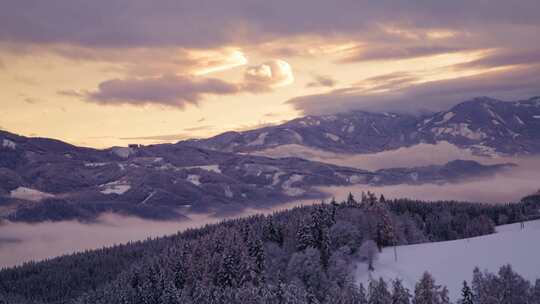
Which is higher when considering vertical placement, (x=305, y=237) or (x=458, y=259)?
(x=305, y=237)

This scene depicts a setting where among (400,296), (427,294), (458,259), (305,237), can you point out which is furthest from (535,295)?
(305,237)

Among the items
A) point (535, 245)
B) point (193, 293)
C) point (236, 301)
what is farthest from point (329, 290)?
point (535, 245)

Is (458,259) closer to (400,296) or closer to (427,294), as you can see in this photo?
(427,294)

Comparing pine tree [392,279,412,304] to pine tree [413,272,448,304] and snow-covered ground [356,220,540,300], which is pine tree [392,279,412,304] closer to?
pine tree [413,272,448,304]

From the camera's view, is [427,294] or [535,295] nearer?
[535,295]

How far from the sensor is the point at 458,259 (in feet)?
590

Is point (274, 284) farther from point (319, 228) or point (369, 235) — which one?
point (369, 235)

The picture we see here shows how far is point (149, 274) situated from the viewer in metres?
191

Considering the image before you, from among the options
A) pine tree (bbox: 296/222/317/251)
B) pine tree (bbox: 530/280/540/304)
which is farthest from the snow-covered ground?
pine tree (bbox: 530/280/540/304)

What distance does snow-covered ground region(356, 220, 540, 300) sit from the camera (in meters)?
167

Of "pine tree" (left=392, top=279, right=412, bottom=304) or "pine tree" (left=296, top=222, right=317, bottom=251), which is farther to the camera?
"pine tree" (left=296, top=222, right=317, bottom=251)

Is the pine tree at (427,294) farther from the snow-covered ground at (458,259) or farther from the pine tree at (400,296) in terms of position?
the snow-covered ground at (458,259)

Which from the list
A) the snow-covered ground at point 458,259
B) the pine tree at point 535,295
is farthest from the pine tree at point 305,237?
the pine tree at point 535,295

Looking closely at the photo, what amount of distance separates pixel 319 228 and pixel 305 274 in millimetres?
23596
